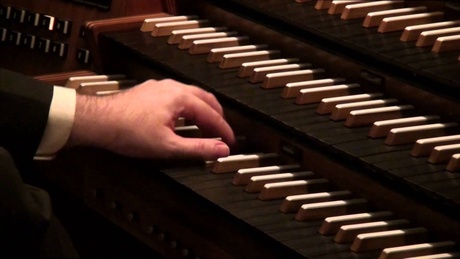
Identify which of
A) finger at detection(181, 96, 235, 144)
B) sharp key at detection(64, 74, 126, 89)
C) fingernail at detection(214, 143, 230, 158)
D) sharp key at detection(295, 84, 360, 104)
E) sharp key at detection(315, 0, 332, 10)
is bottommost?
sharp key at detection(64, 74, 126, 89)

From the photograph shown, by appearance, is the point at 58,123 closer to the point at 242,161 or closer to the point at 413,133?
the point at 242,161

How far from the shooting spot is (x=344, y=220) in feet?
6.41

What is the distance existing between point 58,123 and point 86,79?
1.86ft

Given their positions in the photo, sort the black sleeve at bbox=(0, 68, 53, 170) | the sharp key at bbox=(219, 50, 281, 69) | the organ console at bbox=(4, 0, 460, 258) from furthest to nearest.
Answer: the sharp key at bbox=(219, 50, 281, 69) < the organ console at bbox=(4, 0, 460, 258) < the black sleeve at bbox=(0, 68, 53, 170)

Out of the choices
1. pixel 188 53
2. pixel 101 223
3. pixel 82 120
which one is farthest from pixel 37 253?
pixel 101 223

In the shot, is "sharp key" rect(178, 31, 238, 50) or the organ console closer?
the organ console

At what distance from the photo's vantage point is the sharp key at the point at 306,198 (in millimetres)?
2020

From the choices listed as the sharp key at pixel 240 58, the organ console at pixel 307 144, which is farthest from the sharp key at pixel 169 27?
the sharp key at pixel 240 58

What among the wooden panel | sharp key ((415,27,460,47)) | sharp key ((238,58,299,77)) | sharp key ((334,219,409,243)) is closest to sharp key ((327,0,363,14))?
sharp key ((238,58,299,77))

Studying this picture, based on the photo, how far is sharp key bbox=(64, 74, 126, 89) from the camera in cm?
251

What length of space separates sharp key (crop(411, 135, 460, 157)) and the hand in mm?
357

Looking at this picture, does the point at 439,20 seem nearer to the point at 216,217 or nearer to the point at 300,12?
the point at 300,12

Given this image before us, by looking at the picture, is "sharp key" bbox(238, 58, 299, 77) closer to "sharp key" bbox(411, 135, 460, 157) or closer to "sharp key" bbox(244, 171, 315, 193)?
"sharp key" bbox(244, 171, 315, 193)

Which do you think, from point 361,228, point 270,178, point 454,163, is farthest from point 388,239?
point 270,178
